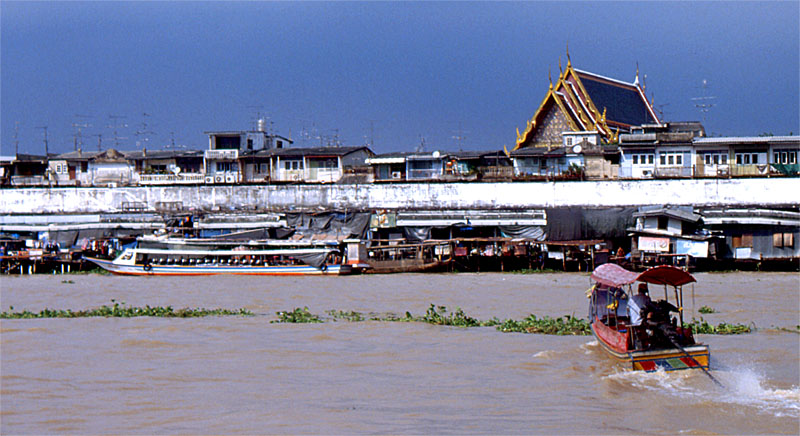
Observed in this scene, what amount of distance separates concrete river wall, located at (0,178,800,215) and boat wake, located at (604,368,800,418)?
2491cm

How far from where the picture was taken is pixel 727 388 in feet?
33.9

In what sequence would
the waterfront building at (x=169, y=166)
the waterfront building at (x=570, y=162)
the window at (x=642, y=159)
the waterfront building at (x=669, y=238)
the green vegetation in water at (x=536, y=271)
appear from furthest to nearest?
1. the waterfront building at (x=169, y=166)
2. the waterfront building at (x=570, y=162)
3. the window at (x=642, y=159)
4. the green vegetation in water at (x=536, y=271)
5. the waterfront building at (x=669, y=238)

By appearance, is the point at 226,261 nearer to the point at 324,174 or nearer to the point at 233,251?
the point at 233,251

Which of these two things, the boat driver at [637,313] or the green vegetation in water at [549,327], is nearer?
the boat driver at [637,313]

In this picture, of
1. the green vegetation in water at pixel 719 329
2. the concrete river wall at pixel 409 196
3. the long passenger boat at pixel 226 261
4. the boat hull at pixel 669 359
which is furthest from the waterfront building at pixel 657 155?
the boat hull at pixel 669 359

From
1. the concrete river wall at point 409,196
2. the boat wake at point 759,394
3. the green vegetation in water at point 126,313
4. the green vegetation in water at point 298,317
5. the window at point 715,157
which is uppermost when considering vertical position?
the window at point 715,157

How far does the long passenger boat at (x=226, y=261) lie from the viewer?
2884 centimetres

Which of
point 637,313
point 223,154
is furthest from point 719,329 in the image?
point 223,154

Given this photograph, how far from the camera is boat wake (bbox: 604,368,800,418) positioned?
375 inches

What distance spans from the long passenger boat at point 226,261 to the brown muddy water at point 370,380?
10410 millimetres

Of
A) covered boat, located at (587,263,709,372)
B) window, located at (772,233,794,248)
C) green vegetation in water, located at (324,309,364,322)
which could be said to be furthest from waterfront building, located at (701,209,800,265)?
covered boat, located at (587,263,709,372)

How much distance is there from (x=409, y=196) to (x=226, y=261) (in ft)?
34.8

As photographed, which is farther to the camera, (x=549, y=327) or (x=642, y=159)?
(x=642, y=159)

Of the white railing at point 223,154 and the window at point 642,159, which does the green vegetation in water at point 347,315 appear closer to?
the window at point 642,159
